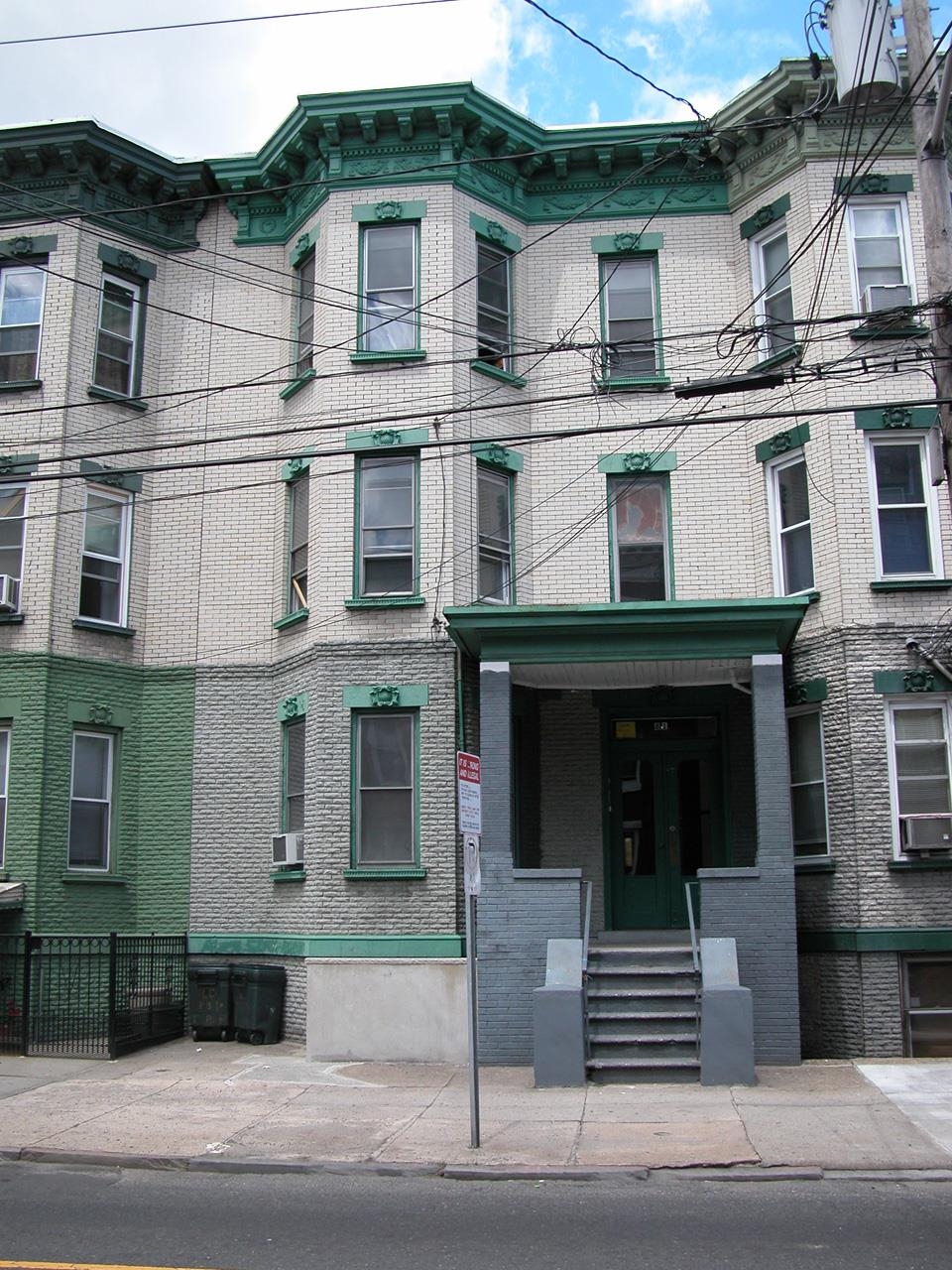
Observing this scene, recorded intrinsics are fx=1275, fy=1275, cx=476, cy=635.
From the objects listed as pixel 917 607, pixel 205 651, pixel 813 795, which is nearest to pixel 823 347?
pixel 917 607

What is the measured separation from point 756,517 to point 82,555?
9113mm

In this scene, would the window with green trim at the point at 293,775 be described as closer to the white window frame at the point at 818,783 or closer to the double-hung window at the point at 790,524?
the white window frame at the point at 818,783

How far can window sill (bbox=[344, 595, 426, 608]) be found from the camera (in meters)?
16.0

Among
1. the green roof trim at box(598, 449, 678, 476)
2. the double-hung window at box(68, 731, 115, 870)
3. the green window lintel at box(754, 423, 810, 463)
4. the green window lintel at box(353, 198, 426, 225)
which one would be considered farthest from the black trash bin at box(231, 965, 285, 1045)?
the green window lintel at box(353, 198, 426, 225)

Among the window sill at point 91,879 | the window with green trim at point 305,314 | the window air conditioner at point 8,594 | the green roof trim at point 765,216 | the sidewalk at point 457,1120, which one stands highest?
the green roof trim at point 765,216

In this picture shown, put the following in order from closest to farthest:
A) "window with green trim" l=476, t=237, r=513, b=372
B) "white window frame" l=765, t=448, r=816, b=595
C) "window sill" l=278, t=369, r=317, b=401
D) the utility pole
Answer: the utility pole < "white window frame" l=765, t=448, r=816, b=595 < "window sill" l=278, t=369, r=317, b=401 < "window with green trim" l=476, t=237, r=513, b=372

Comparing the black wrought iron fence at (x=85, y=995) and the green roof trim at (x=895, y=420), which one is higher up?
the green roof trim at (x=895, y=420)

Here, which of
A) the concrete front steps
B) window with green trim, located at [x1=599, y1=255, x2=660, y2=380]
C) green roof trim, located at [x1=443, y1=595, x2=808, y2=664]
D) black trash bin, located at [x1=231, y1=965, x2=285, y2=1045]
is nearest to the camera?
the concrete front steps

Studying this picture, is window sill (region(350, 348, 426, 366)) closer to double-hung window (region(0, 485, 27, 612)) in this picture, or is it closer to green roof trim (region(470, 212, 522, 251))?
green roof trim (region(470, 212, 522, 251))

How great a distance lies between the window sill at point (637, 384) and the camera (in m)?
16.5

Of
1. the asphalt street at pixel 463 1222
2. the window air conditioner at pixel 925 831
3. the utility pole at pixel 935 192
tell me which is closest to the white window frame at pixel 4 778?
the asphalt street at pixel 463 1222

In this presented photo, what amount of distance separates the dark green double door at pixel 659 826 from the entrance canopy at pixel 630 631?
2408mm

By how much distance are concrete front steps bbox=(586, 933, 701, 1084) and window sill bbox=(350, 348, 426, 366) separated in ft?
25.8

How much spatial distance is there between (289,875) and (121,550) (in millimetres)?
5293
